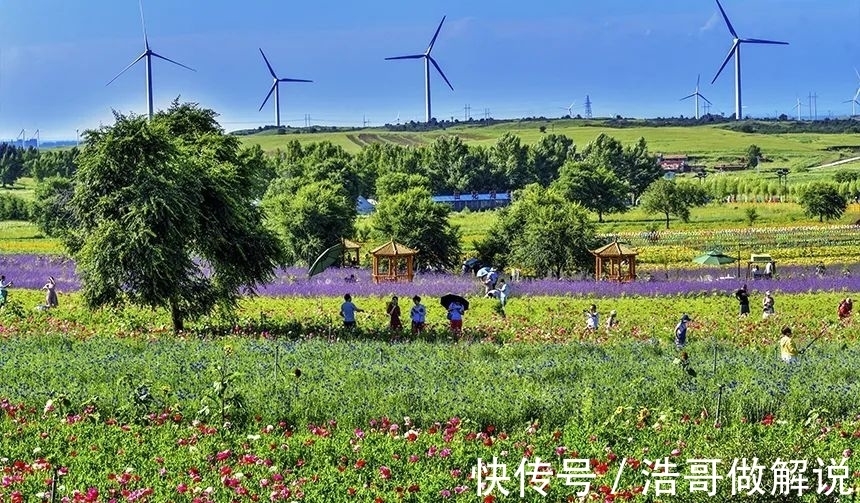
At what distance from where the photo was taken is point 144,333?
2706 centimetres

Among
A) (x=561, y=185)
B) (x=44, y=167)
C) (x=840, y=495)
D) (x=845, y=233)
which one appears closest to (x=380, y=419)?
(x=840, y=495)

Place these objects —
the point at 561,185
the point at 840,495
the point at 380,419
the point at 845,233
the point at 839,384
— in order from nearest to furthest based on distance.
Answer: the point at 840,495 < the point at 380,419 < the point at 839,384 < the point at 845,233 < the point at 561,185

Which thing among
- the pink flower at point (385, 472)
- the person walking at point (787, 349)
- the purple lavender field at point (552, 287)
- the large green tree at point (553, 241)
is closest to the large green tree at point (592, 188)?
the large green tree at point (553, 241)

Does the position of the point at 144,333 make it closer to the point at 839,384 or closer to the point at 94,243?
the point at 94,243

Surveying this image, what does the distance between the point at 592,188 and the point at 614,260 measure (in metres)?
61.2

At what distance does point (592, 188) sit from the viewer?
362 feet

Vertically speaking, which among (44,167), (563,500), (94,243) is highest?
(44,167)

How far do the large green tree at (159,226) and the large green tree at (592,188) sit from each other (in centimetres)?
8109

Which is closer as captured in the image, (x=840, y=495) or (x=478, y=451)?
(x=840, y=495)

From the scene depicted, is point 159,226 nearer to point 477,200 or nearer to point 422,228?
point 422,228

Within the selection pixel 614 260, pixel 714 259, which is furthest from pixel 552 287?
pixel 714 259

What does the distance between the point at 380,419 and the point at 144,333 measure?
41.3ft

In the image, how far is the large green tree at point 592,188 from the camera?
109 m

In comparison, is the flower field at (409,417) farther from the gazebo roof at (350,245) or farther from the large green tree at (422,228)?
the gazebo roof at (350,245)
